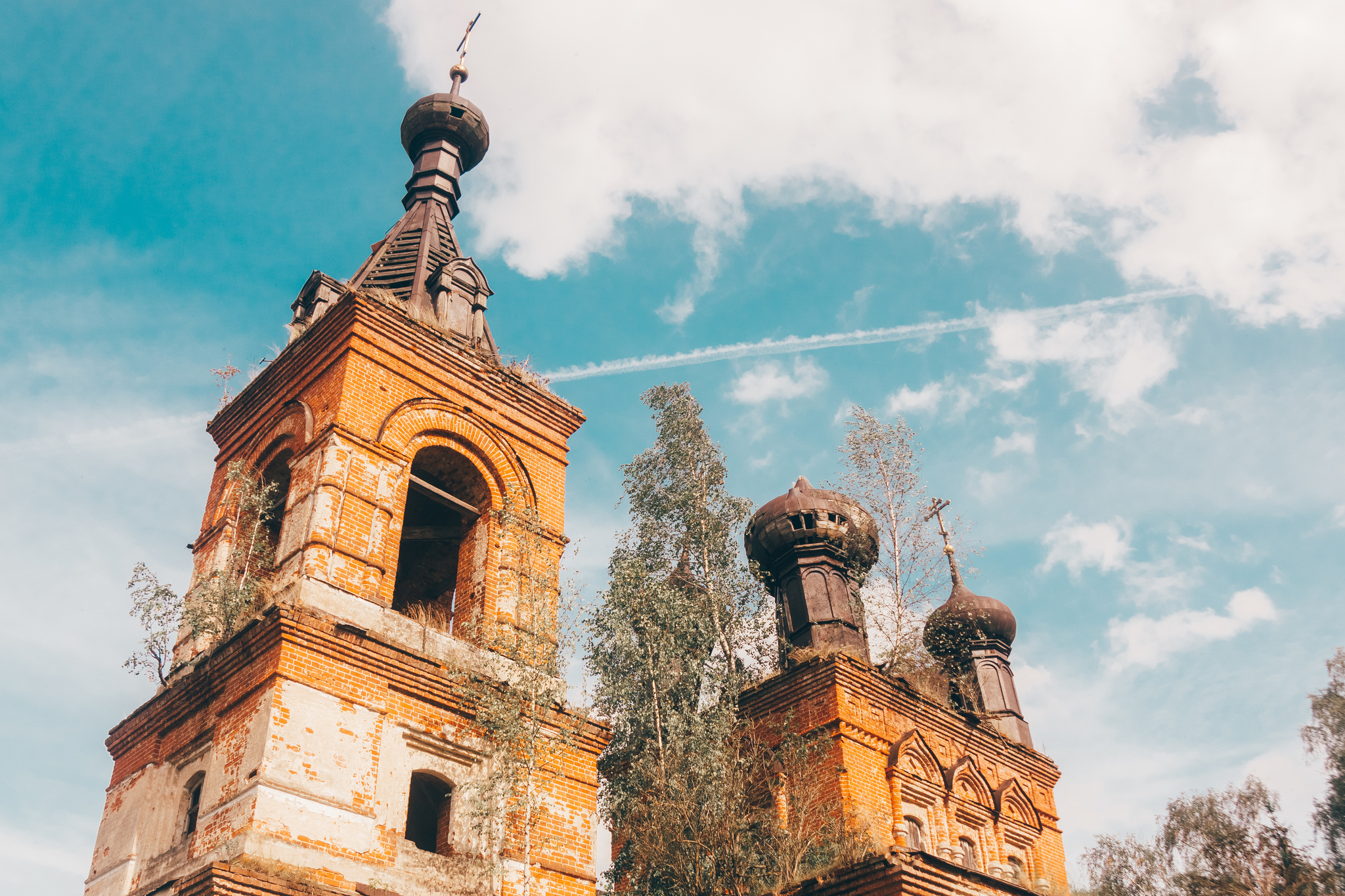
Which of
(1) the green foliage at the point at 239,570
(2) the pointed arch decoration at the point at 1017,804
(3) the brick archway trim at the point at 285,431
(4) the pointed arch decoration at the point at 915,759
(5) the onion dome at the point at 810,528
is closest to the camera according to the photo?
(1) the green foliage at the point at 239,570

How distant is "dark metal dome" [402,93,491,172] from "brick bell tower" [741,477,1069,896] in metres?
7.37

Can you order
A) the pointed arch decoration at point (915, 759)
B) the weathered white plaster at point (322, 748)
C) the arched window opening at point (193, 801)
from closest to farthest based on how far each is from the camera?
the weathered white plaster at point (322, 748)
the arched window opening at point (193, 801)
the pointed arch decoration at point (915, 759)

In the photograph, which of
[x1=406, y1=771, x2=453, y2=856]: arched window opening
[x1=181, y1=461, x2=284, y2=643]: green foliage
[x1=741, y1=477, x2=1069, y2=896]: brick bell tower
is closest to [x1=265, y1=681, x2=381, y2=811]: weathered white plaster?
[x1=406, y1=771, x2=453, y2=856]: arched window opening

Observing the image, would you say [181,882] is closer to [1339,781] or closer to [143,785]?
[143,785]

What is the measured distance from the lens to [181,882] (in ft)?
27.8

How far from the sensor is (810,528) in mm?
16656

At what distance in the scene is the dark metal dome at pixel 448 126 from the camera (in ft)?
56.3

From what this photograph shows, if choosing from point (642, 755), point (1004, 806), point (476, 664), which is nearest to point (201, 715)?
point (476, 664)

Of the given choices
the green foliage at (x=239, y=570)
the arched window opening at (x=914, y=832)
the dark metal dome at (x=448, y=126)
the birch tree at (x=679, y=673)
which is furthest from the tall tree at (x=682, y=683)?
the dark metal dome at (x=448, y=126)

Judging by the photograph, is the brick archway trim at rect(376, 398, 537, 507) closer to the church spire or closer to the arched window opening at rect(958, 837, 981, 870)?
the church spire

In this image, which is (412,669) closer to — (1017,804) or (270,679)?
(270,679)

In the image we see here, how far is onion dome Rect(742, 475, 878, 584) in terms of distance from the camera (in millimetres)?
16656

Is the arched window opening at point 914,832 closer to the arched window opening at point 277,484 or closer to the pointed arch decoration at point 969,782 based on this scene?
the pointed arch decoration at point 969,782

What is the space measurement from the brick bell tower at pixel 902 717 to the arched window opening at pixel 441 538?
4364mm
